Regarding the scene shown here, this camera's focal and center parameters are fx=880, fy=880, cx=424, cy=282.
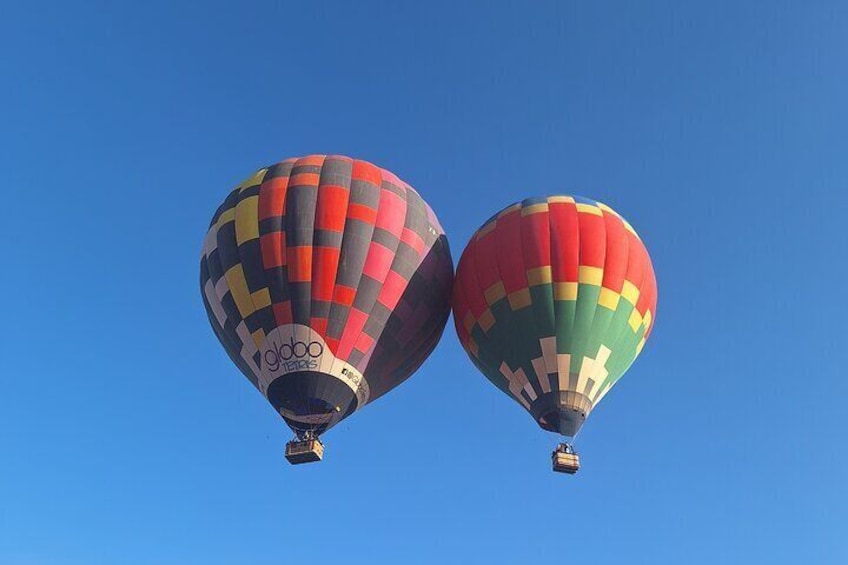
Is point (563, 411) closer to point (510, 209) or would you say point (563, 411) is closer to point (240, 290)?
point (510, 209)

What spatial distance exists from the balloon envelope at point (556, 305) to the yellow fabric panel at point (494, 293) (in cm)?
2

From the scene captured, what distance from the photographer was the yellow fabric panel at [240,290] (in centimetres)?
1770

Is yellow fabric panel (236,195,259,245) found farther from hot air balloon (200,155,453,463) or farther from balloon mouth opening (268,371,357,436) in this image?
balloon mouth opening (268,371,357,436)

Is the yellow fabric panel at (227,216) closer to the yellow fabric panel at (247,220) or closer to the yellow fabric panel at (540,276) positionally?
the yellow fabric panel at (247,220)

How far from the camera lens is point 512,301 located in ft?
57.5

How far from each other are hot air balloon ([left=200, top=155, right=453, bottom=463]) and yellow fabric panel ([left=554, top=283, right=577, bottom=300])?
2776 mm

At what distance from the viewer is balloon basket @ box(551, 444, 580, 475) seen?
16.5 metres

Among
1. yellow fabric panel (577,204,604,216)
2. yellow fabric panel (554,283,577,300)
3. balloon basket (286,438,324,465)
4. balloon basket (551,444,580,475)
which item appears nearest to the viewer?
balloon basket (551,444,580,475)

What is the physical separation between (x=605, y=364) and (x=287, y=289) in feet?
21.2

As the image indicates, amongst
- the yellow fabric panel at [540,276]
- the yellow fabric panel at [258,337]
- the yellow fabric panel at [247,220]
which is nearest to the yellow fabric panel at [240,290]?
the yellow fabric panel at [258,337]

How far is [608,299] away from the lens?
1753 cm

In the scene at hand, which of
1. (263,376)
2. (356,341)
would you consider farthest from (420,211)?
(263,376)

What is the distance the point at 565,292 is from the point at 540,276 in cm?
59

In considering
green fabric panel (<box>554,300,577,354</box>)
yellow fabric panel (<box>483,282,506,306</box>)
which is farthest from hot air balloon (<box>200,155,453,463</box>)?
green fabric panel (<box>554,300,577,354</box>)
